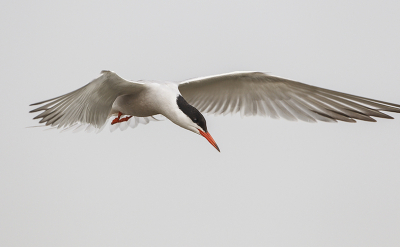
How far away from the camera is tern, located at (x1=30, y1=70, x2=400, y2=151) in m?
3.20

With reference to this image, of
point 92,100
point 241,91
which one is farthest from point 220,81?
point 92,100

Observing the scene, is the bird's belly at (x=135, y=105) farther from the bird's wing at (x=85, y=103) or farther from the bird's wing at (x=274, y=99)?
the bird's wing at (x=274, y=99)

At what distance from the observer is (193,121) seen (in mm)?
3301

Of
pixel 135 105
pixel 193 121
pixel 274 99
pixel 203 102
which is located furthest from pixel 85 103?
pixel 274 99

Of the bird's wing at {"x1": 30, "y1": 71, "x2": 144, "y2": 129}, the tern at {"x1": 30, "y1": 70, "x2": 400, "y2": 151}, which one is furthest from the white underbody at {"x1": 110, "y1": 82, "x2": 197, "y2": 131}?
the bird's wing at {"x1": 30, "y1": 71, "x2": 144, "y2": 129}

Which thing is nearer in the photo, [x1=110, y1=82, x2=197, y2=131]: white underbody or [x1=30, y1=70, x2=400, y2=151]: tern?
[x1=30, y1=70, x2=400, y2=151]: tern

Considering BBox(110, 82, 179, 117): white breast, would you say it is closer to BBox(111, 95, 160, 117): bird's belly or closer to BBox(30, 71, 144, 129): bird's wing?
BBox(111, 95, 160, 117): bird's belly

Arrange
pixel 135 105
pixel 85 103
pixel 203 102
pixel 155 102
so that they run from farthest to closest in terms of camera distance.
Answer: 1. pixel 203 102
2. pixel 135 105
3. pixel 155 102
4. pixel 85 103

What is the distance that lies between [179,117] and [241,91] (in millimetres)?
975

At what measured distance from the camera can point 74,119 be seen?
127 inches

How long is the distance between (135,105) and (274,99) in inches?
48.2

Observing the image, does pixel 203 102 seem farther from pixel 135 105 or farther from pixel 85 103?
pixel 85 103

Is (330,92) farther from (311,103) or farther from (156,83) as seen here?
(156,83)

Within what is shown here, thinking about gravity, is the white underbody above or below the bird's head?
above
